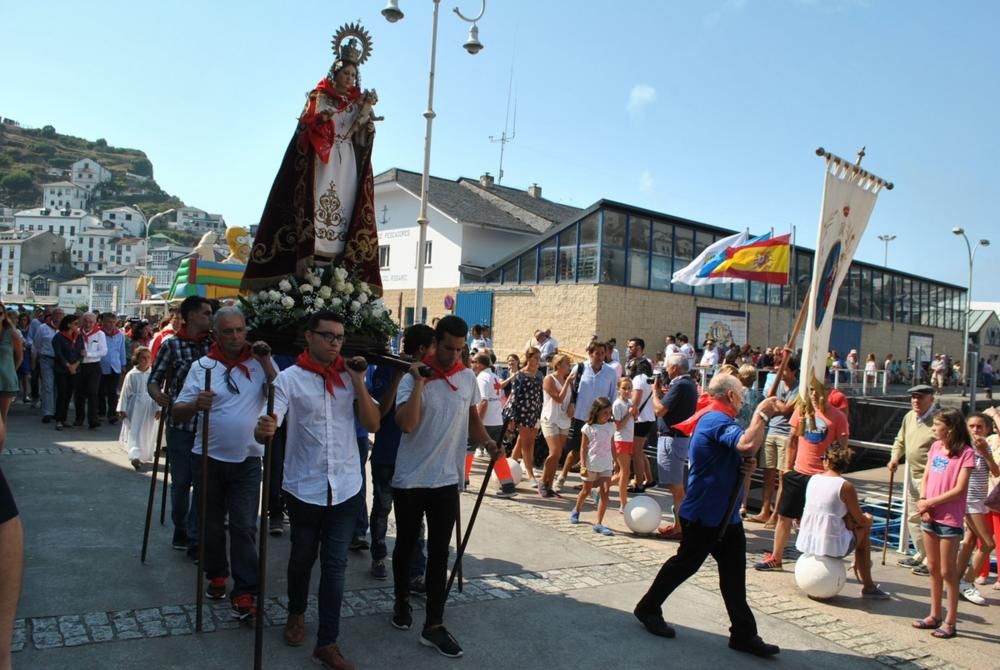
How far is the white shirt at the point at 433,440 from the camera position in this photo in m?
4.64

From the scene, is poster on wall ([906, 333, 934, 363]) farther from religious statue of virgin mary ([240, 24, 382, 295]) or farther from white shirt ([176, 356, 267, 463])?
white shirt ([176, 356, 267, 463])

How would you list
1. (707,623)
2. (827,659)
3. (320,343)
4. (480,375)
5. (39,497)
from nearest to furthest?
(320,343) → (827,659) → (707,623) → (39,497) → (480,375)

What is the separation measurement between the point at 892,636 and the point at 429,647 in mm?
3486

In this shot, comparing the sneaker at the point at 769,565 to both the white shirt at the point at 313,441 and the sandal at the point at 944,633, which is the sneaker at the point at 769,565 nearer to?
the sandal at the point at 944,633

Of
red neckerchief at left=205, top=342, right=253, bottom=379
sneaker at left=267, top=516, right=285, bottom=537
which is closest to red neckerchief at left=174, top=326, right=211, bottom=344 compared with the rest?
red neckerchief at left=205, top=342, right=253, bottom=379

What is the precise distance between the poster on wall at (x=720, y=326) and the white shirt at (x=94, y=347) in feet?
64.0

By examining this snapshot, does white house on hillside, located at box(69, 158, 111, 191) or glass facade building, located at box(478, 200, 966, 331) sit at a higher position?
white house on hillside, located at box(69, 158, 111, 191)

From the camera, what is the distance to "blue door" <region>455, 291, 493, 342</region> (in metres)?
27.8

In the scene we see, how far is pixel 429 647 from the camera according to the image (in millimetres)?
4602

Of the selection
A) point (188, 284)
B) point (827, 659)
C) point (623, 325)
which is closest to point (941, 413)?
point (827, 659)

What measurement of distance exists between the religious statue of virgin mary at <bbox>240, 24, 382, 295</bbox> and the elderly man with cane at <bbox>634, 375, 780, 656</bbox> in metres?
3.11

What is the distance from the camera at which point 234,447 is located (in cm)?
492

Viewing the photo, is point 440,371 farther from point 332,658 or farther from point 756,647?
point 756,647

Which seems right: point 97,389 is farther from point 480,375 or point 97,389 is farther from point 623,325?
point 623,325
